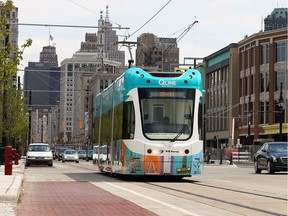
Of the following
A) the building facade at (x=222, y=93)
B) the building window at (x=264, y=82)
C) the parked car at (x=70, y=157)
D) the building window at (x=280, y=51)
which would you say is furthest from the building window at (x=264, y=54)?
the parked car at (x=70, y=157)

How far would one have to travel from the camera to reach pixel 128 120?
24.5 m

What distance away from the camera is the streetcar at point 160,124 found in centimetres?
2394

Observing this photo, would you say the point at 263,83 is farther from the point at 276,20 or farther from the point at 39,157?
the point at 276,20

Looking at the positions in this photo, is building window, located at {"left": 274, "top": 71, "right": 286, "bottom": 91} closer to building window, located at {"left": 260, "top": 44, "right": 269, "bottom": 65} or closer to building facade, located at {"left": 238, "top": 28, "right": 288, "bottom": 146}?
building facade, located at {"left": 238, "top": 28, "right": 288, "bottom": 146}

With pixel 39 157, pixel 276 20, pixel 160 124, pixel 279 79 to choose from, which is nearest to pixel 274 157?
pixel 160 124

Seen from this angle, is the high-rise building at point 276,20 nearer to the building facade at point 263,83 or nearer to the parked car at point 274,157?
the building facade at point 263,83

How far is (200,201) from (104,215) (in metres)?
3.76

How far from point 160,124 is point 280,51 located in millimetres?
65268

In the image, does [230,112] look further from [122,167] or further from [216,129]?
[122,167]

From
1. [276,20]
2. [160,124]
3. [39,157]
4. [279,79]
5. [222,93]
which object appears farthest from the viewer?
[276,20]

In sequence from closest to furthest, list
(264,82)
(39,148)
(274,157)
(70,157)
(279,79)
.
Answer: (274,157) → (39,148) → (70,157) → (279,79) → (264,82)

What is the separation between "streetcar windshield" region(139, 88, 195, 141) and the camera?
24.2 m

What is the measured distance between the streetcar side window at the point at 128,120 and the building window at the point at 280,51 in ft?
211

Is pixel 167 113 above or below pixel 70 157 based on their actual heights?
above
